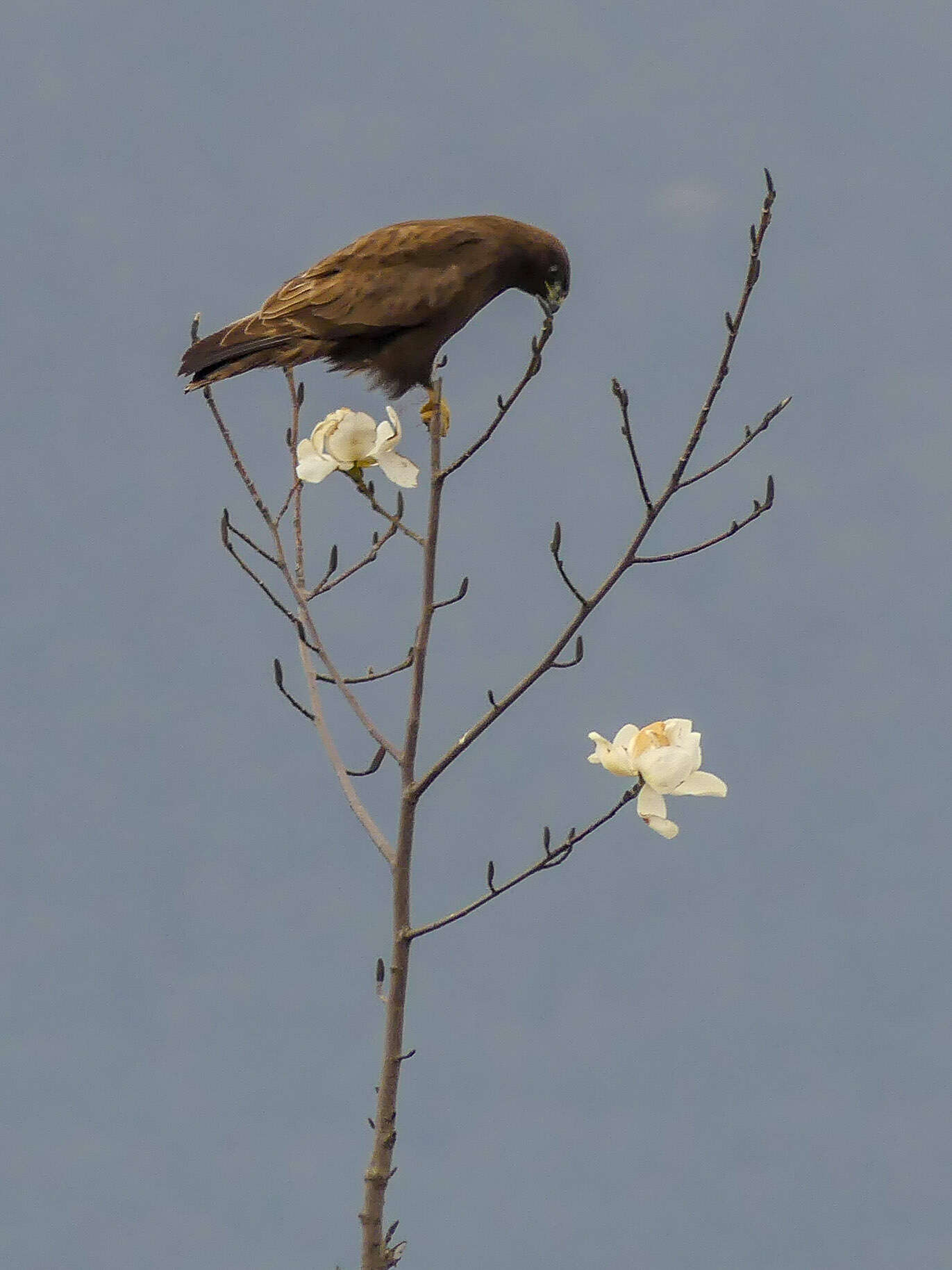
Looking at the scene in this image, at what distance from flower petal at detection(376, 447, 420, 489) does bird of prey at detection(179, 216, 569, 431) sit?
0.34 meters

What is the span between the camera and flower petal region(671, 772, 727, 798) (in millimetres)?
1852

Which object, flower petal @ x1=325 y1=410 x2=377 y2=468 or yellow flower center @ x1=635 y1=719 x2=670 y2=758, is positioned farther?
flower petal @ x1=325 y1=410 x2=377 y2=468

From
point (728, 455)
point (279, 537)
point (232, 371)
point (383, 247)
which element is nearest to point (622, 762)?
point (728, 455)

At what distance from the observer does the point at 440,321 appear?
2539 mm

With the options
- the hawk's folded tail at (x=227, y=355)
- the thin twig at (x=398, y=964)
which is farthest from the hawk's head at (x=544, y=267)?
the thin twig at (x=398, y=964)

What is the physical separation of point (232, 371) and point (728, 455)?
0.80m

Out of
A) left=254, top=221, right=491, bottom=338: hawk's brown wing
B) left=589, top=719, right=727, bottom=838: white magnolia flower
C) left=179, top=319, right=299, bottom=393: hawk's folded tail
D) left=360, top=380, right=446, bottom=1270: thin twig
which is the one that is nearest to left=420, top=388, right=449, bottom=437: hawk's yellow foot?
left=254, top=221, right=491, bottom=338: hawk's brown wing

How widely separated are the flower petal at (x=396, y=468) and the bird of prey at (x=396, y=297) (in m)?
0.34

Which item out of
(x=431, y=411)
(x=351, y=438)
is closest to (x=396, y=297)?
(x=431, y=411)

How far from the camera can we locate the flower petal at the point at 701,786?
1.85 meters

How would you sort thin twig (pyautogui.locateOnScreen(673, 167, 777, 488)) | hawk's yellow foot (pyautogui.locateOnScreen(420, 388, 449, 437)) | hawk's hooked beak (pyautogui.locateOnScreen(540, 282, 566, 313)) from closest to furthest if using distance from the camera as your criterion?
thin twig (pyautogui.locateOnScreen(673, 167, 777, 488)) → hawk's yellow foot (pyautogui.locateOnScreen(420, 388, 449, 437)) → hawk's hooked beak (pyautogui.locateOnScreen(540, 282, 566, 313))

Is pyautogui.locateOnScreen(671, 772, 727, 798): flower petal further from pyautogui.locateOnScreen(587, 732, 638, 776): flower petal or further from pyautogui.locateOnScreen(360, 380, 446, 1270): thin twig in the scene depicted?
pyautogui.locateOnScreen(360, 380, 446, 1270): thin twig

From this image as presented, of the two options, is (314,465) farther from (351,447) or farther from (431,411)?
(431,411)

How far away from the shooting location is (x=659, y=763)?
1.82 m
